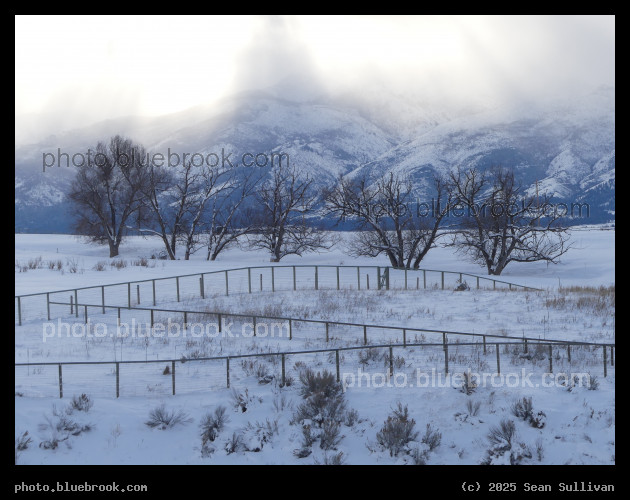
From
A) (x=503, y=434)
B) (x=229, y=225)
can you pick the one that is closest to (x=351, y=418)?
(x=503, y=434)

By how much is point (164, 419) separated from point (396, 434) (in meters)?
4.48

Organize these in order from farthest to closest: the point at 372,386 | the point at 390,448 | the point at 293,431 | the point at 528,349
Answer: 1. the point at 528,349
2. the point at 372,386
3. the point at 293,431
4. the point at 390,448

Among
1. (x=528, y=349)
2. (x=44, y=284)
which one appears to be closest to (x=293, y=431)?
(x=528, y=349)

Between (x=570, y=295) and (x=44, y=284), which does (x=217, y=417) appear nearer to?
(x=570, y=295)

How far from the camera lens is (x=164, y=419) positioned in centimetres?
1182

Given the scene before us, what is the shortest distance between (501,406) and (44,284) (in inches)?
1070

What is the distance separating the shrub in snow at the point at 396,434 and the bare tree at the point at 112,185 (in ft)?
154

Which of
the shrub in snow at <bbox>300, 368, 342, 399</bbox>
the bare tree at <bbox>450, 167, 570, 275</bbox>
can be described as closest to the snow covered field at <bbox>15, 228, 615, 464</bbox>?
the shrub in snow at <bbox>300, 368, 342, 399</bbox>

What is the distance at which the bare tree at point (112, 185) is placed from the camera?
54.4m

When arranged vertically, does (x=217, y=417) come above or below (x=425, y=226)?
below

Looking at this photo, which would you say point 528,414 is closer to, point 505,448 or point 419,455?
point 505,448

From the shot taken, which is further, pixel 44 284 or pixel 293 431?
pixel 44 284

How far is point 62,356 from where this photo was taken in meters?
17.1
